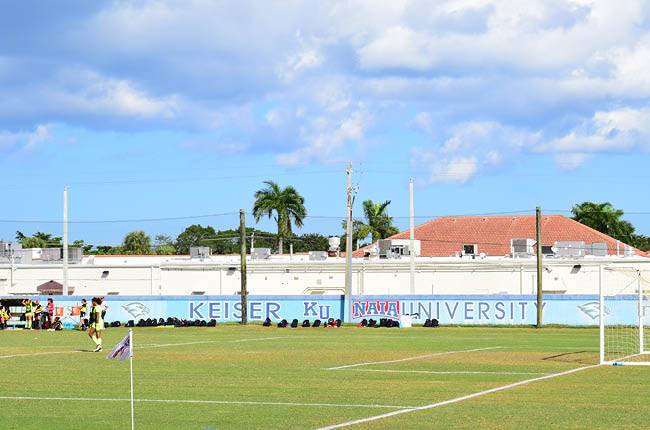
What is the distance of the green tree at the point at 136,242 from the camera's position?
468 ft

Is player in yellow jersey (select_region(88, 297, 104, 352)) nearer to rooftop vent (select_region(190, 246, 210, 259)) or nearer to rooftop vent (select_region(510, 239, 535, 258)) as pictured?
rooftop vent (select_region(510, 239, 535, 258))

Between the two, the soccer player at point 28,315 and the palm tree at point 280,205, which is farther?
the palm tree at point 280,205

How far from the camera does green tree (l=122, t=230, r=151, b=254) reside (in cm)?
14275

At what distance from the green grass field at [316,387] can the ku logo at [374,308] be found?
25.8 metres

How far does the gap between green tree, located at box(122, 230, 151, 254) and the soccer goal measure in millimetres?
81371

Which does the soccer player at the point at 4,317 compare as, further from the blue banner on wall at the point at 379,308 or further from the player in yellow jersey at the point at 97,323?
the player in yellow jersey at the point at 97,323

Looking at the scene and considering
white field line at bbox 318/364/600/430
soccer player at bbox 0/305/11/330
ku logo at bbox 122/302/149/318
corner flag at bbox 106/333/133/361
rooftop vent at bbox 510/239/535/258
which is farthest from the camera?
rooftop vent at bbox 510/239/535/258

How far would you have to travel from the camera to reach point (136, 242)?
14325cm

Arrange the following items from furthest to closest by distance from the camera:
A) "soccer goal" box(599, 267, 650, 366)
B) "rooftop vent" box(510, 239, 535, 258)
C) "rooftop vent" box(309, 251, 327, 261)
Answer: "rooftop vent" box(309, 251, 327, 261) → "rooftop vent" box(510, 239, 535, 258) → "soccer goal" box(599, 267, 650, 366)

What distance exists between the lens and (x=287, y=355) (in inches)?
1320

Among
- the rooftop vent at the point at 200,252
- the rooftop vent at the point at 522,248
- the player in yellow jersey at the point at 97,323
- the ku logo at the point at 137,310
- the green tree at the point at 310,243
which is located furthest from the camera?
the green tree at the point at 310,243

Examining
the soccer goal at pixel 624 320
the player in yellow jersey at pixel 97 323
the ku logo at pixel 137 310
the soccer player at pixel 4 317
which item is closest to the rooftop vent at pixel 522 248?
the soccer goal at pixel 624 320

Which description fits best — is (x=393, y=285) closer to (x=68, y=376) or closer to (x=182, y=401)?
(x=68, y=376)

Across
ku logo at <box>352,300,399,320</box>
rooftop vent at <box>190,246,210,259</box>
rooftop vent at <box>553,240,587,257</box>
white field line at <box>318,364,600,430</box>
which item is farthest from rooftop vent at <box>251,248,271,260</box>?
white field line at <box>318,364,600,430</box>
